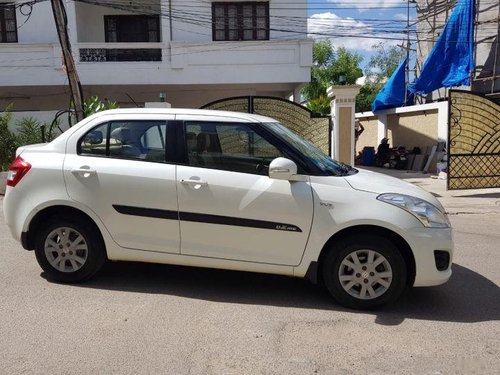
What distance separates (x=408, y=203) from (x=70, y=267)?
3214 mm

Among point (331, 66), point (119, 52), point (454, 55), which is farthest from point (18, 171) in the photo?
point (331, 66)

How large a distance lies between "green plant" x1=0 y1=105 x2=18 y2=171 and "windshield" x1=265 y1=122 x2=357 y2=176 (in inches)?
391

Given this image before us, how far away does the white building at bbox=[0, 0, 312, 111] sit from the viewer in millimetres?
16703

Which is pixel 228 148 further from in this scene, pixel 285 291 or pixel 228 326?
pixel 228 326

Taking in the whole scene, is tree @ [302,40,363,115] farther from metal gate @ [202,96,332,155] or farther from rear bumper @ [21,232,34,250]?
rear bumper @ [21,232,34,250]

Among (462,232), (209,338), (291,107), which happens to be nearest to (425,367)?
(209,338)

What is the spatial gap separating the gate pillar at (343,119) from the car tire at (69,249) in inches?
352

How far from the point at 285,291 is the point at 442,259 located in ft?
4.74

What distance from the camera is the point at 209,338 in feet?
12.1

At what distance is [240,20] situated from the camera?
17.4 m

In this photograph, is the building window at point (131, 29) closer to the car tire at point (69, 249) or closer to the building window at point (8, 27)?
the building window at point (8, 27)

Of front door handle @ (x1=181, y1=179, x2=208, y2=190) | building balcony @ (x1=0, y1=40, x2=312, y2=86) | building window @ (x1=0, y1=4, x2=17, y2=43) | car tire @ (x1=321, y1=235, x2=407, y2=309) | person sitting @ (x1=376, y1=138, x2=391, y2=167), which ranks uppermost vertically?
building window @ (x1=0, y1=4, x2=17, y2=43)

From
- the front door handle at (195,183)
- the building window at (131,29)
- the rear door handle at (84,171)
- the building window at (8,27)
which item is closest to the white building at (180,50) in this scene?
the building window at (8,27)

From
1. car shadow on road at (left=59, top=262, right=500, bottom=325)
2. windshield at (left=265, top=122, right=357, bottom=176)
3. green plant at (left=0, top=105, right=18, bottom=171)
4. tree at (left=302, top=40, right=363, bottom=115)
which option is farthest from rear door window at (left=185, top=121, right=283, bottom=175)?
tree at (left=302, top=40, right=363, bottom=115)
